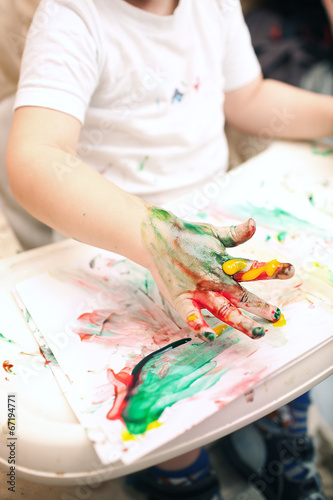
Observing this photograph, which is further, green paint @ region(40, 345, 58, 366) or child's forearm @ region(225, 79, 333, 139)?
child's forearm @ region(225, 79, 333, 139)

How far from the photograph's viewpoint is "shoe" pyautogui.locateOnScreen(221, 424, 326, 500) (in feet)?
2.29

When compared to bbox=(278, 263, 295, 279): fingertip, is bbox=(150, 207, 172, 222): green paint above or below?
above

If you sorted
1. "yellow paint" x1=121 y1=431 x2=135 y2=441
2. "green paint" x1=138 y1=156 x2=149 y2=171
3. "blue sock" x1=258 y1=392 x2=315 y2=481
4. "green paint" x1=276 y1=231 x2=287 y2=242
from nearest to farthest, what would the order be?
"yellow paint" x1=121 y1=431 x2=135 y2=441 < "green paint" x1=276 y1=231 x2=287 y2=242 < "green paint" x1=138 y1=156 x2=149 y2=171 < "blue sock" x1=258 y1=392 x2=315 y2=481

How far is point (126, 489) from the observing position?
0.70 m

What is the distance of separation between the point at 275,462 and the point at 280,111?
0.65m

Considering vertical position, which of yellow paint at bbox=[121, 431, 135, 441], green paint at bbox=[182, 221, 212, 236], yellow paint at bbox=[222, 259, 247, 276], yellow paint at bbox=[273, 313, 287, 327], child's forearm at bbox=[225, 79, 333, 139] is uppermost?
child's forearm at bbox=[225, 79, 333, 139]

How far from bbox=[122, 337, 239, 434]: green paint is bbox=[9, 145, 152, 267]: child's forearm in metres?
0.12

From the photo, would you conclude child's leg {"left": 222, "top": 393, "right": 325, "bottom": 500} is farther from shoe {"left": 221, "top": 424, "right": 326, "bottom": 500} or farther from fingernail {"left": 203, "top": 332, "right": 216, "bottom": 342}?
fingernail {"left": 203, "top": 332, "right": 216, "bottom": 342}

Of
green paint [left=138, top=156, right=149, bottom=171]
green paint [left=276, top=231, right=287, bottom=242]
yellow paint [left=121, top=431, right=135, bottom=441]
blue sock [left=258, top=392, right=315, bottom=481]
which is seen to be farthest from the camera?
blue sock [left=258, top=392, right=315, bottom=481]

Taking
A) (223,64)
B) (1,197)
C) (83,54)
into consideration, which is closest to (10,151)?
(83,54)

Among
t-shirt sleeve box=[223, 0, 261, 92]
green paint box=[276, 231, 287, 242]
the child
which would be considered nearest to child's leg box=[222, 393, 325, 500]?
the child

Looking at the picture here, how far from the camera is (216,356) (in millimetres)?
412

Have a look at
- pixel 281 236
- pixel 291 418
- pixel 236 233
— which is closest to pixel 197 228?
pixel 236 233

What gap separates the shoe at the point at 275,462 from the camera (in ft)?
2.29
